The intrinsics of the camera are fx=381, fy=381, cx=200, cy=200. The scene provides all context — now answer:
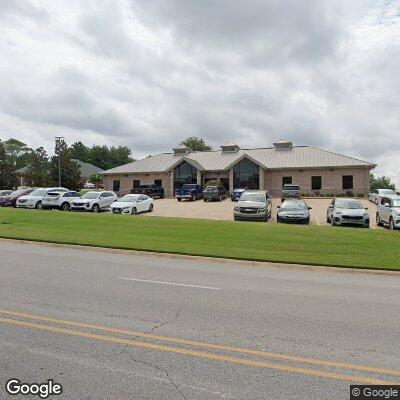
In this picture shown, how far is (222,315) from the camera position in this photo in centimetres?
620

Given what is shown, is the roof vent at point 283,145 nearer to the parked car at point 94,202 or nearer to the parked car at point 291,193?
the parked car at point 291,193

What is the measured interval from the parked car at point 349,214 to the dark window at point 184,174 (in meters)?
28.4

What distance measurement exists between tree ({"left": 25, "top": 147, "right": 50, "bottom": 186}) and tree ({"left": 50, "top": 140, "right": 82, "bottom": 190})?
144 cm

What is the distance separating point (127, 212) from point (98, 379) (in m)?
23.9

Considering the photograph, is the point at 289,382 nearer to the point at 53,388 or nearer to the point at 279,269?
the point at 53,388

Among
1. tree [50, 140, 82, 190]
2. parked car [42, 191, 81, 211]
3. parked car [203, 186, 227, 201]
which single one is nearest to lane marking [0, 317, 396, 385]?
parked car [42, 191, 81, 211]

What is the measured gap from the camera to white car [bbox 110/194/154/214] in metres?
27.4

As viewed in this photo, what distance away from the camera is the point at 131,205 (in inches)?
1089

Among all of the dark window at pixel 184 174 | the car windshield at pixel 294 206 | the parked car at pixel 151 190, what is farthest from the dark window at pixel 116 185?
the car windshield at pixel 294 206

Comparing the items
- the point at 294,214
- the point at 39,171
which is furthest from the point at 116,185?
the point at 294,214

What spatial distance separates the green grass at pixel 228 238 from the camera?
1249 cm

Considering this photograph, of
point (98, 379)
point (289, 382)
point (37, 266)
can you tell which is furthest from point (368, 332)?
point (37, 266)

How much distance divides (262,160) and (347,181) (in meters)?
10.7

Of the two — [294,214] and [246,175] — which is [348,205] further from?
[246,175]
